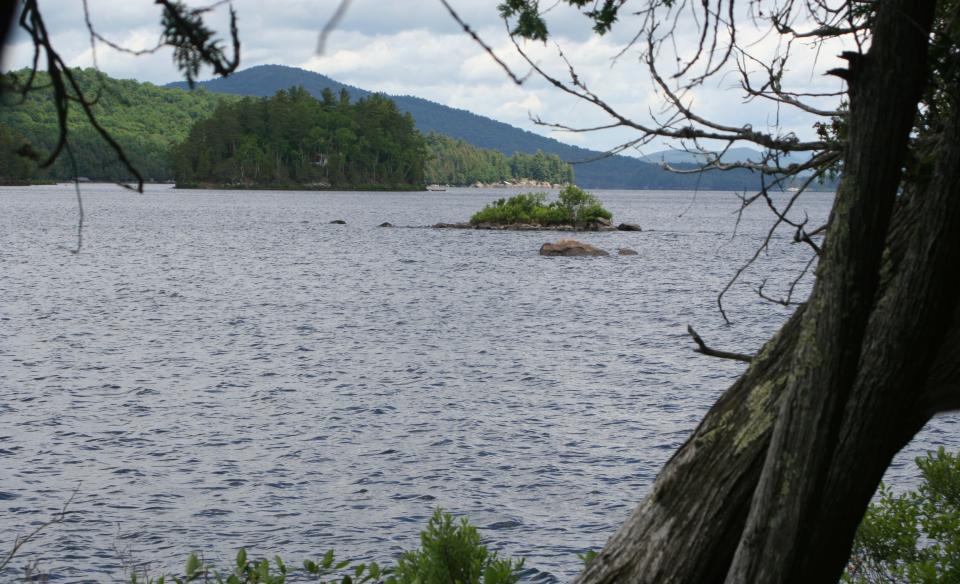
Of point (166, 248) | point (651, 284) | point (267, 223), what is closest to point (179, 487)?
point (651, 284)

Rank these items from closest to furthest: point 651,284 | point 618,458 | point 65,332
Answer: point 618,458
point 65,332
point 651,284

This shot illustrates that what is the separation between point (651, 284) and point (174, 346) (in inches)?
1132

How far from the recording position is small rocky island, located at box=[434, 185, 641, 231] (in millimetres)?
88250

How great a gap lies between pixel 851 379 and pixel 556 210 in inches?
3360

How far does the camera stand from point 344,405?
80.4 ft

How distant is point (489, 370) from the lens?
2980cm

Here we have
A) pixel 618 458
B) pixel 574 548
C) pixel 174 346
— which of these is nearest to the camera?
pixel 574 548

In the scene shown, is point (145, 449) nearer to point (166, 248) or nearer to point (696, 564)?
point (696, 564)

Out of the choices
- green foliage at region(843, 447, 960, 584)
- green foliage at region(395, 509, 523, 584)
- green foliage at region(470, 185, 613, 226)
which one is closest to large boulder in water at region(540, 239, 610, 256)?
green foliage at region(470, 185, 613, 226)

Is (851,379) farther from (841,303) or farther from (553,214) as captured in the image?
(553,214)

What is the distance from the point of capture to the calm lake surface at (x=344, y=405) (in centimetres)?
1603

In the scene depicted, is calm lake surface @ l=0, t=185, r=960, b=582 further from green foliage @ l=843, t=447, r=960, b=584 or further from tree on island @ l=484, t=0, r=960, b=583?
tree on island @ l=484, t=0, r=960, b=583

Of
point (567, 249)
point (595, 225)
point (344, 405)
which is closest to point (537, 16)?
point (344, 405)

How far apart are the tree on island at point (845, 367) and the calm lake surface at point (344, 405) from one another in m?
9.95
